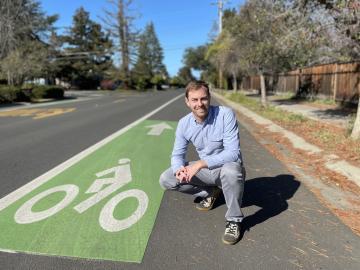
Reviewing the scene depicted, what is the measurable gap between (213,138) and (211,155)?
0.60 ft

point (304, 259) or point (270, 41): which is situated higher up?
point (270, 41)

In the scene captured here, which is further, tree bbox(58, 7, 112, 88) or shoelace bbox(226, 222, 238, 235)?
tree bbox(58, 7, 112, 88)

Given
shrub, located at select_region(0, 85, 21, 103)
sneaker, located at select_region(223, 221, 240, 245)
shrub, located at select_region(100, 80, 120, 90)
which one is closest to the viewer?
sneaker, located at select_region(223, 221, 240, 245)

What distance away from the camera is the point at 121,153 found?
341 inches

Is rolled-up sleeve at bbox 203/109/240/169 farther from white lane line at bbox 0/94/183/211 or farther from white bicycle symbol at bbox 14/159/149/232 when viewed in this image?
white lane line at bbox 0/94/183/211

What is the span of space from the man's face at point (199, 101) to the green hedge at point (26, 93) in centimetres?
2661

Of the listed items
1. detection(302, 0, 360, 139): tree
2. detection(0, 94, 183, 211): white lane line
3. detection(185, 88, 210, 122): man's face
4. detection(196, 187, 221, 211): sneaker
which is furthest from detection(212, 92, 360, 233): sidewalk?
detection(0, 94, 183, 211): white lane line

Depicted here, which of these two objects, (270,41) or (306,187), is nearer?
(306,187)

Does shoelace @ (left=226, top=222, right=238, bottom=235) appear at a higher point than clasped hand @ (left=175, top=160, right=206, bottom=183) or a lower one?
lower

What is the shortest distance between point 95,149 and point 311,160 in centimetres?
446

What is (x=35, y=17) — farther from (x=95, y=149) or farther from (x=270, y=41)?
(x=95, y=149)

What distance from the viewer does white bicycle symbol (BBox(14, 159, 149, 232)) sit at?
4461mm

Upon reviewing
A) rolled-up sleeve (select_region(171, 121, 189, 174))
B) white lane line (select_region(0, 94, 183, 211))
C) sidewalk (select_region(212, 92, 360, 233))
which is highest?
rolled-up sleeve (select_region(171, 121, 189, 174))

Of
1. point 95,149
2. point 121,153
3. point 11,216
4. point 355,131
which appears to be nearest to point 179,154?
point 11,216
